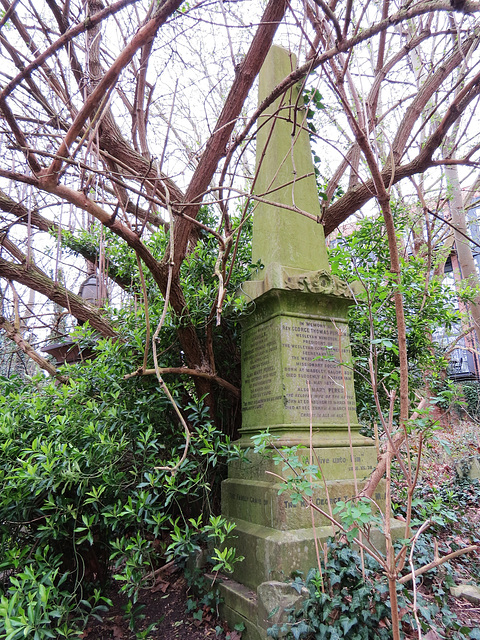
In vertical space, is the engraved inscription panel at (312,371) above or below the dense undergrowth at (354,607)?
above

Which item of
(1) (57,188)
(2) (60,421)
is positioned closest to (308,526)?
(2) (60,421)

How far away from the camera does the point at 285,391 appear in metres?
3.27

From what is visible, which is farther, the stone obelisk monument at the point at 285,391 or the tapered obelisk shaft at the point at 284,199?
the tapered obelisk shaft at the point at 284,199

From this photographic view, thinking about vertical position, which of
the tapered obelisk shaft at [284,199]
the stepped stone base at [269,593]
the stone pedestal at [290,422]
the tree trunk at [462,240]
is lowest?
the stepped stone base at [269,593]

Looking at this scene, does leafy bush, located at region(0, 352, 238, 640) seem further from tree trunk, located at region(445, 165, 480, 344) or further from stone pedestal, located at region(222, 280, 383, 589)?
tree trunk, located at region(445, 165, 480, 344)

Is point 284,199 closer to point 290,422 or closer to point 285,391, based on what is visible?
point 285,391

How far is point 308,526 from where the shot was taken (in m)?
2.93

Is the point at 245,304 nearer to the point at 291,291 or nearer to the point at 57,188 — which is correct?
the point at 291,291

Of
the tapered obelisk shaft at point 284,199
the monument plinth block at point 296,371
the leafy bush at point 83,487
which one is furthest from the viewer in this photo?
the tapered obelisk shaft at point 284,199

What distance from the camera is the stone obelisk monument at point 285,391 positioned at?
282cm

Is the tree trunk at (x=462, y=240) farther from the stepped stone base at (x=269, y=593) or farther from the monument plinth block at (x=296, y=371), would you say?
the stepped stone base at (x=269, y=593)

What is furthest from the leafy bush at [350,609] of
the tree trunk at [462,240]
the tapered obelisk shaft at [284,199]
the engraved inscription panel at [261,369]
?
the tree trunk at [462,240]

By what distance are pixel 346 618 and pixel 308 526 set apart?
74cm

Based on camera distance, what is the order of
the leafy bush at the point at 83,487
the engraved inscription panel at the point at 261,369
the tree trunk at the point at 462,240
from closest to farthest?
1. the leafy bush at the point at 83,487
2. the engraved inscription panel at the point at 261,369
3. the tree trunk at the point at 462,240
